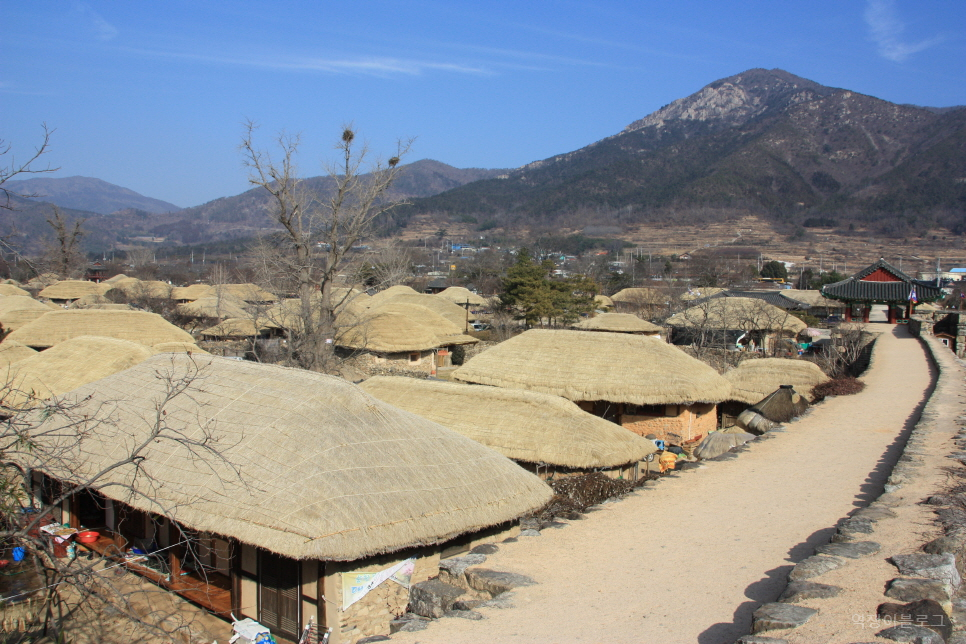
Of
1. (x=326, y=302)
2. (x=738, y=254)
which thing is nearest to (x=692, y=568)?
(x=326, y=302)

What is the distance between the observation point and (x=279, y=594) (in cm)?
763

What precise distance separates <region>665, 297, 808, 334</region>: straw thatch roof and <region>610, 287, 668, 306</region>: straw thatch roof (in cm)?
1558

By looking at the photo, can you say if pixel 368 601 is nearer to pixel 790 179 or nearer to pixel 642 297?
pixel 642 297

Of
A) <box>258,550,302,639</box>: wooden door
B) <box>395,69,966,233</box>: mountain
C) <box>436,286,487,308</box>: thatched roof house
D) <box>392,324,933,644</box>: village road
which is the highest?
<box>395,69,966,233</box>: mountain

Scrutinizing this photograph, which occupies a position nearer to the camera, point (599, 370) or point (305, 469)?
point (305, 469)

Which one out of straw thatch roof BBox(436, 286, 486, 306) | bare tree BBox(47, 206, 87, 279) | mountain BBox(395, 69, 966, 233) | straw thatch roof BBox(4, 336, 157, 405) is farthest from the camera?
mountain BBox(395, 69, 966, 233)

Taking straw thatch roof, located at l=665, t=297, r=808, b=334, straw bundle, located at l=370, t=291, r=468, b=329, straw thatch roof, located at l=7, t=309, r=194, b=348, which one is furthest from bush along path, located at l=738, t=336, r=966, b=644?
straw bundle, located at l=370, t=291, r=468, b=329

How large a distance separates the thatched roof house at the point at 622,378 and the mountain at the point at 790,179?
12278cm

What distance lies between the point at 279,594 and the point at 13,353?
1549cm

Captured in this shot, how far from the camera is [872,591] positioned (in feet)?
18.2

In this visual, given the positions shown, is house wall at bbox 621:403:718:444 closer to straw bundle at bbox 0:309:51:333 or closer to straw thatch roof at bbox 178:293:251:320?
straw thatch roof at bbox 178:293:251:320

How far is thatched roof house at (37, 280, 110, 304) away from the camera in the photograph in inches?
1865

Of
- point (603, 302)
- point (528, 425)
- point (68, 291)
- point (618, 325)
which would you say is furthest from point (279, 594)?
point (68, 291)

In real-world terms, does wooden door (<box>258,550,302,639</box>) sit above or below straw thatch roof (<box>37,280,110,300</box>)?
below
